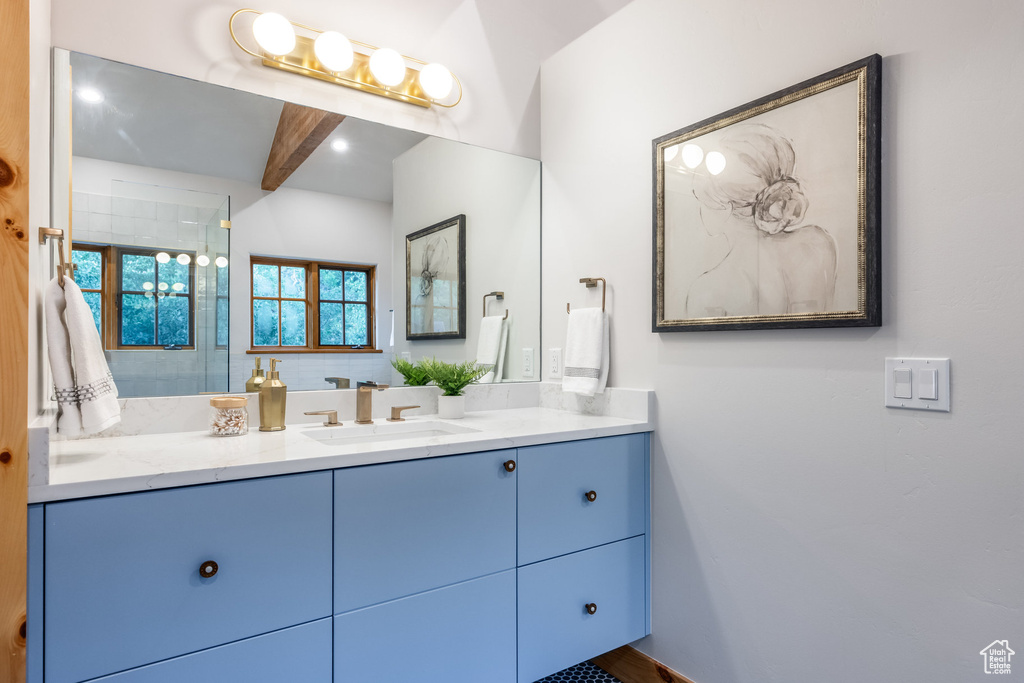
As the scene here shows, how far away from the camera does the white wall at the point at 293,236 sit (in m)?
1.55

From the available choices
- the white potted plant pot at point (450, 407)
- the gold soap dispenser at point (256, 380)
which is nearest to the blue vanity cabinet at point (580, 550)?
the white potted plant pot at point (450, 407)

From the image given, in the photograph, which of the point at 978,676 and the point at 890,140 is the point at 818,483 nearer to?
the point at 978,676

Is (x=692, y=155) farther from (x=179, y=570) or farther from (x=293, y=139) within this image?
(x=179, y=570)

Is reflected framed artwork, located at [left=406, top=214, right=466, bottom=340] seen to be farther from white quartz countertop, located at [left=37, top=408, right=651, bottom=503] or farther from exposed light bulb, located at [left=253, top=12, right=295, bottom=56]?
exposed light bulb, located at [left=253, top=12, right=295, bottom=56]

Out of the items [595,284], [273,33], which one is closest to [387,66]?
[273,33]

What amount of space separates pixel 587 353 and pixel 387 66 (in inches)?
45.5

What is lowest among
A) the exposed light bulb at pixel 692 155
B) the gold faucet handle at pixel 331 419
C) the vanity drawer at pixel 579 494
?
the vanity drawer at pixel 579 494

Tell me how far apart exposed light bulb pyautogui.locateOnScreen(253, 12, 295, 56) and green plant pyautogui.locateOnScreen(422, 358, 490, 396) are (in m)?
1.05

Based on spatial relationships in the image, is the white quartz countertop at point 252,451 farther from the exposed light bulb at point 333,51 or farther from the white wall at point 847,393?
the exposed light bulb at point 333,51

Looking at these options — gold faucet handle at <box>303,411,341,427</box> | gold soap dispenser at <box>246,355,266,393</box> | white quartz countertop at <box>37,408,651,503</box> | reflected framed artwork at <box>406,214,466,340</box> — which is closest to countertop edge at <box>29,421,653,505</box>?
white quartz countertop at <box>37,408,651,503</box>

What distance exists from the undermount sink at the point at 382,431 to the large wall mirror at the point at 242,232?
0.64 feet

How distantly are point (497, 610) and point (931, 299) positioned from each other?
1231 millimetres

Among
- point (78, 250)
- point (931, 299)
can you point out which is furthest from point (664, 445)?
point (78, 250)

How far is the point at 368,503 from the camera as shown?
4.20ft
